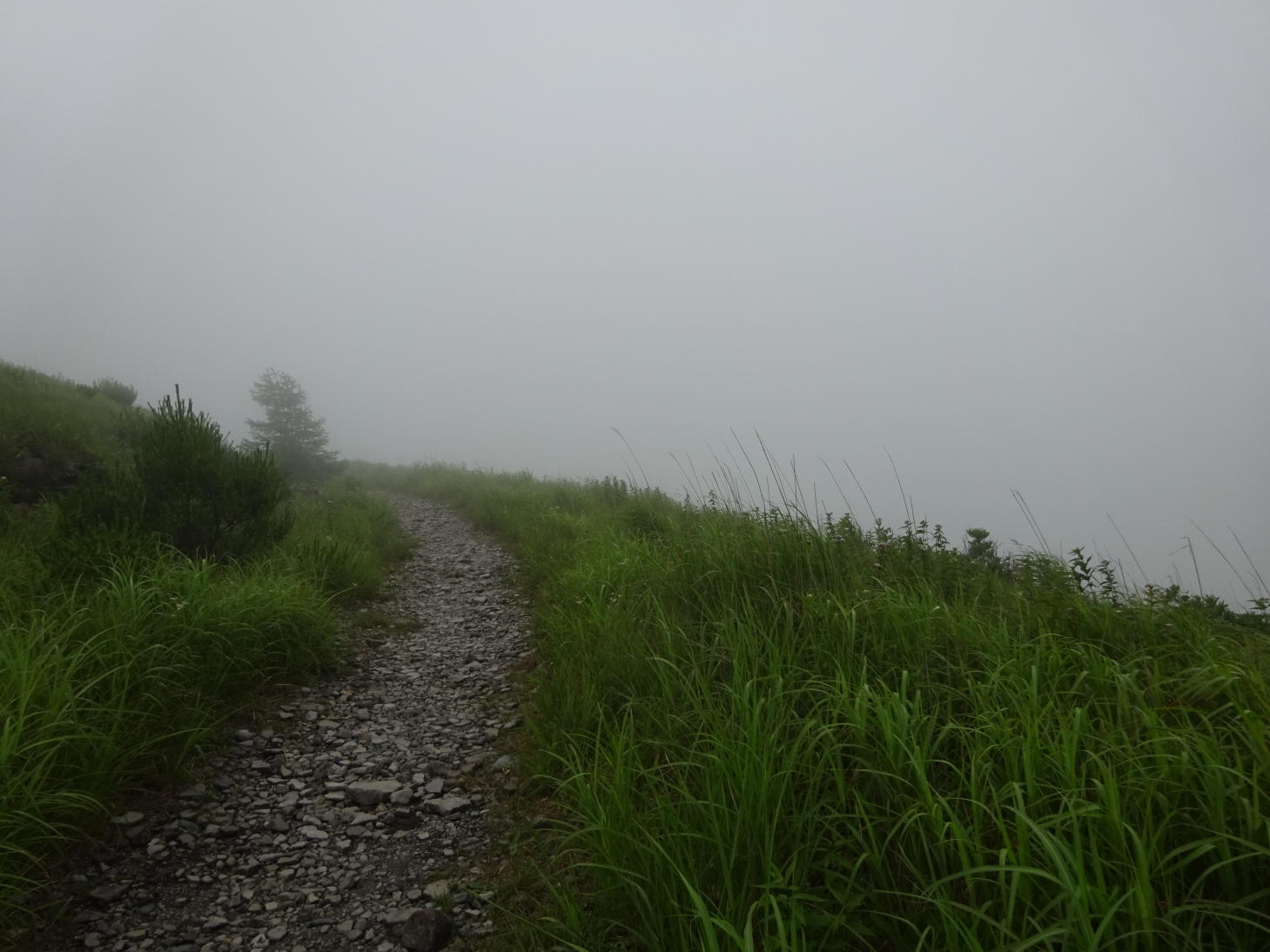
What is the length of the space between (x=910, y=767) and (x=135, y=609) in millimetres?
5137

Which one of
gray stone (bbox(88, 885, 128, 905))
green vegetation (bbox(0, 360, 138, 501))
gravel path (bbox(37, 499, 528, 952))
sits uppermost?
green vegetation (bbox(0, 360, 138, 501))

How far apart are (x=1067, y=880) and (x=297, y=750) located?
172 inches

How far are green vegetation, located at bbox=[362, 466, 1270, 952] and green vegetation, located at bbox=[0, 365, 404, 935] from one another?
7.63ft

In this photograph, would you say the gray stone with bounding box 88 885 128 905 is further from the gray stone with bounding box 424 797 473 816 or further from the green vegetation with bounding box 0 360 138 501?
the green vegetation with bounding box 0 360 138 501

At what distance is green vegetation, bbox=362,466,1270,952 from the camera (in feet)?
5.87

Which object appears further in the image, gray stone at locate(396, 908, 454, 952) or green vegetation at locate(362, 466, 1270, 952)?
gray stone at locate(396, 908, 454, 952)

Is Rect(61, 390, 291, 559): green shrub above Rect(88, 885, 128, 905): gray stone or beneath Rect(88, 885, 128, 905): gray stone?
above

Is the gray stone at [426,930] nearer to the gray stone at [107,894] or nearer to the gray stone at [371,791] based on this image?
Answer: the gray stone at [371,791]

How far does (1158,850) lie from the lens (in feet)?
6.30

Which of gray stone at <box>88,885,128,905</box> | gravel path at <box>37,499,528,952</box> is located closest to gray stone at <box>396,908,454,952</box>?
gravel path at <box>37,499,528,952</box>

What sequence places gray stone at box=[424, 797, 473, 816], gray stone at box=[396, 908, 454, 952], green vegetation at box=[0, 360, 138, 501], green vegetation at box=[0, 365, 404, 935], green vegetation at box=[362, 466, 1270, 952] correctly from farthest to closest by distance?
green vegetation at box=[0, 360, 138, 501] → gray stone at box=[424, 797, 473, 816] → green vegetation at box=[0, 365, 404, 935] → gray stone at box=[396, 908, 454, 952] → green vegetation at box=[362, 466, 1270, 952]

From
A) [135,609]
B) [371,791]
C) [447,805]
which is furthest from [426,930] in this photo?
[135,609]

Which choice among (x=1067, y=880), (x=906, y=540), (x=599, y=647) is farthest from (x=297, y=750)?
(x=906, y=540)

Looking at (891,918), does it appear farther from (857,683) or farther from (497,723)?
(497,723)
